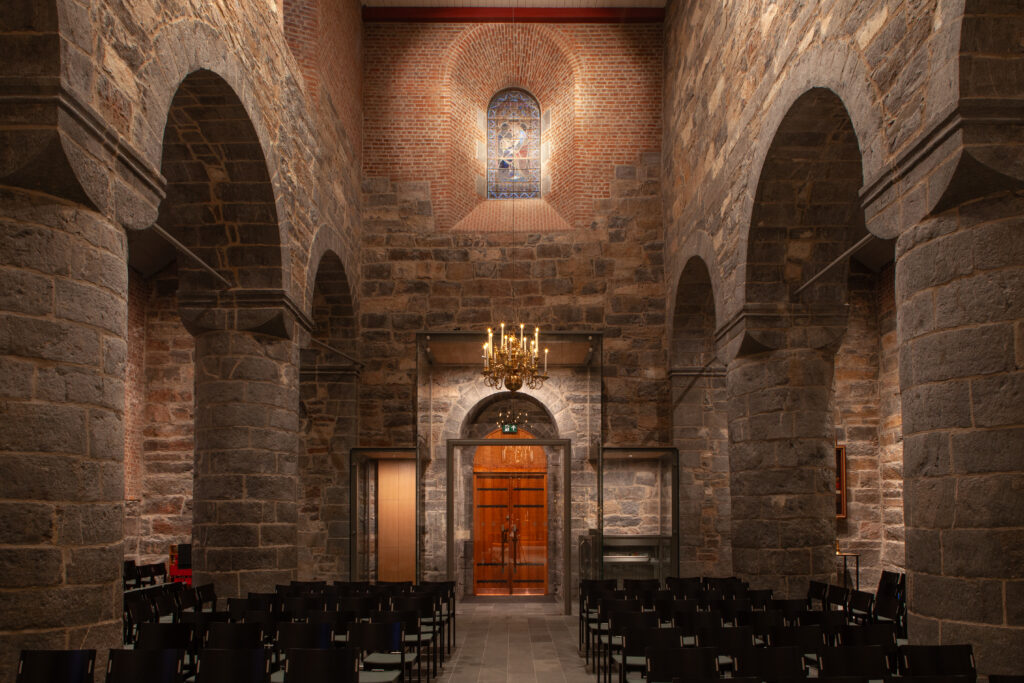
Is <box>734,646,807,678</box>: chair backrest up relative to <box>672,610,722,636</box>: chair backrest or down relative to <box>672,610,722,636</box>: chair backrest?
up

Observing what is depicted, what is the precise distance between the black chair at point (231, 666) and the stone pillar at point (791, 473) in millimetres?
6170

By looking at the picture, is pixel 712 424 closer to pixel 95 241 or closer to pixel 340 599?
pixel 340 599

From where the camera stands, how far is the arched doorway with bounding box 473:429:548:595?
1650 cm

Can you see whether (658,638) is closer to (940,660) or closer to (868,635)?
(868,635)

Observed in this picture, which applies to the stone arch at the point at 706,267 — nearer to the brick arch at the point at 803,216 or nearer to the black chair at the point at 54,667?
the brick arch at the point at 803,216

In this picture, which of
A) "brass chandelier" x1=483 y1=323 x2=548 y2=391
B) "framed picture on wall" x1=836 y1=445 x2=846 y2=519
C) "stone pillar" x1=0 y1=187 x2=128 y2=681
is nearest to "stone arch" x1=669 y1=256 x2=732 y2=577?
"framed picture on wall" x1=836 y1=445 x2=846 y2=519

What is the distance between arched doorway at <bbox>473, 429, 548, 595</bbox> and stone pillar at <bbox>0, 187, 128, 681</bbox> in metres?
10.7

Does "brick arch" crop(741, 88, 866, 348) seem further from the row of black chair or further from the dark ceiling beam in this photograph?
the dark ceiling beam

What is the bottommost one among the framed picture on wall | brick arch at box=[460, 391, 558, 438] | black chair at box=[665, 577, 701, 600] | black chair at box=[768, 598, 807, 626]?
black chair at box=[665, 577, 701, 600]

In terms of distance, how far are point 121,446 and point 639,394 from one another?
10097mm

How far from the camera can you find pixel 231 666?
16.5ft

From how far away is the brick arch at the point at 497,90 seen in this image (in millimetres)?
16047

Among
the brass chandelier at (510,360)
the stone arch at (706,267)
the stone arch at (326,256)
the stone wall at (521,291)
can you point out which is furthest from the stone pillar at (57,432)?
the stone wall at (521,291)

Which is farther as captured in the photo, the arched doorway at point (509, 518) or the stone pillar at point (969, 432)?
the arched doorway at point (509, 518)
